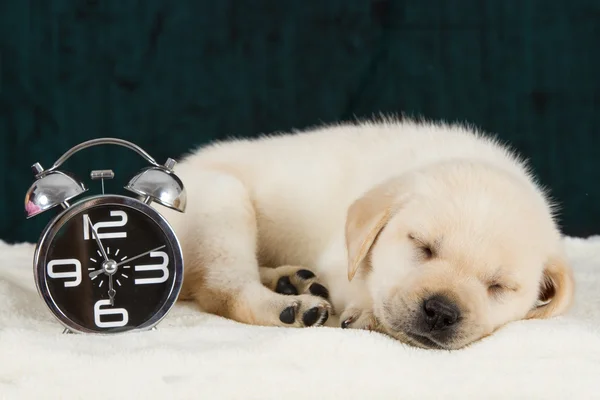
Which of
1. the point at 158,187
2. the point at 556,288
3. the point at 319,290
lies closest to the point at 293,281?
the point at 319,290

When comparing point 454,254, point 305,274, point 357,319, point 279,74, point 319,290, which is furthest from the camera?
point 279,74

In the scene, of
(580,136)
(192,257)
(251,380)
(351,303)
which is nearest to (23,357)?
(251,380)

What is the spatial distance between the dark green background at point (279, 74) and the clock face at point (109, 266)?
1840 mm

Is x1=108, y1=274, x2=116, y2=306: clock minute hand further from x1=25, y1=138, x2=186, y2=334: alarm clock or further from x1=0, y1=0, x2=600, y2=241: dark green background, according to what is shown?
x1=0, y1=0, x2=600, y2=241: dark green background

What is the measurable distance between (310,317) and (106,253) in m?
0.55

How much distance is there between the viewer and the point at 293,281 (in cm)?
262

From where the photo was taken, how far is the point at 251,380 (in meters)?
1.91

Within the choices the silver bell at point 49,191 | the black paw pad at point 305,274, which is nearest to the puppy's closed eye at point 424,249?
the black paw pad at point 305,274

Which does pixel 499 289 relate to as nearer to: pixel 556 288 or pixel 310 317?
pixel 556 288

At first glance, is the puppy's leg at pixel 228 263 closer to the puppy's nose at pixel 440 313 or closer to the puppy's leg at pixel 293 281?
the puppy's leg at pixel 293 281

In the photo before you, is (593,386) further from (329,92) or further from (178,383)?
(329,92)

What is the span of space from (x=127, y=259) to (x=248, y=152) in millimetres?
938

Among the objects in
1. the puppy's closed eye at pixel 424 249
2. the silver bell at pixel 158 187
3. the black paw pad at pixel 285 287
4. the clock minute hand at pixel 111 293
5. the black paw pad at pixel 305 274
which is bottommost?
the black paw pad at pixel 285 287

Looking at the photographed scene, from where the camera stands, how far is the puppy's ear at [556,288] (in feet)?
7.79
